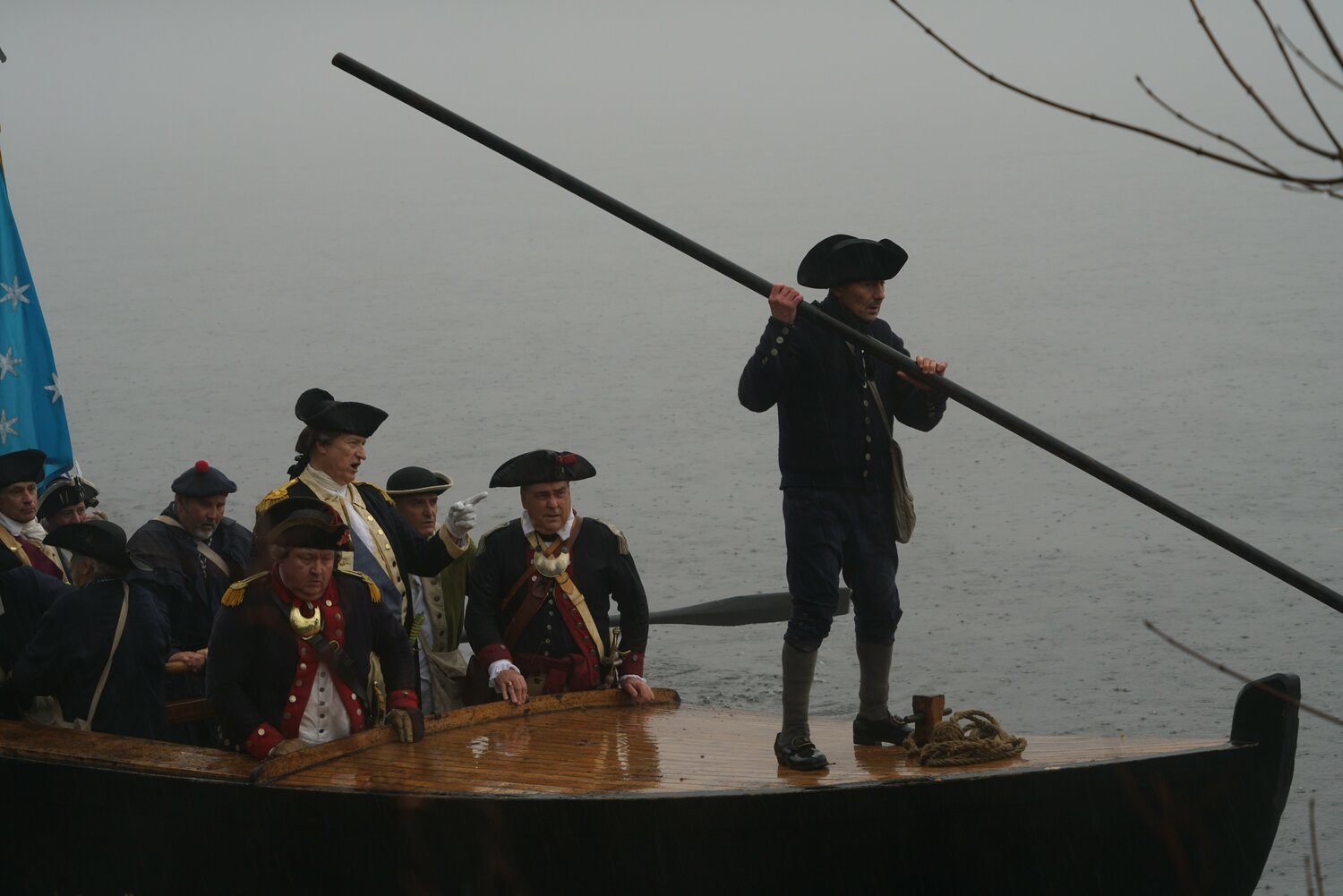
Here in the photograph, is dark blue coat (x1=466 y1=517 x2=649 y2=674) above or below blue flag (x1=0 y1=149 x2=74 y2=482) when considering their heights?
below

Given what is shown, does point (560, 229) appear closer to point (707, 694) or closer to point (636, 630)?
point (707, 694)

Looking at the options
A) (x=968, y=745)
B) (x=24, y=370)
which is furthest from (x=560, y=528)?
(x=24, y=370)

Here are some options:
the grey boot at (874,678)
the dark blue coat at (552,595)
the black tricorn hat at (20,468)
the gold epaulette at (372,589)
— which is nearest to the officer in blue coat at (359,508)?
the dark blue coat at (552,595)

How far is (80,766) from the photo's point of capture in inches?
187

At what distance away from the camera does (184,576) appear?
18.1 feet

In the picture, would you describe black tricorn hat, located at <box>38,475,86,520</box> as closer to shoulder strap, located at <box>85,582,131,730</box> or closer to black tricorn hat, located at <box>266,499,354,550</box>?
shoulder strap, located at <box>85,582,131,730</box>

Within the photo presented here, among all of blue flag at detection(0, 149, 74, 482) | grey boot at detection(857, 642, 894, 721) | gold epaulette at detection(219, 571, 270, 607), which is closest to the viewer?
gold epaulette at detection(219, 571, 270, 607)

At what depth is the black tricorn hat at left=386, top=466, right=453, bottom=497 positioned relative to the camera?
18.9 ft

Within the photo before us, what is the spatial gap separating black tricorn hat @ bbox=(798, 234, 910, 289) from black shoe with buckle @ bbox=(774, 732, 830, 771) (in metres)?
1.11

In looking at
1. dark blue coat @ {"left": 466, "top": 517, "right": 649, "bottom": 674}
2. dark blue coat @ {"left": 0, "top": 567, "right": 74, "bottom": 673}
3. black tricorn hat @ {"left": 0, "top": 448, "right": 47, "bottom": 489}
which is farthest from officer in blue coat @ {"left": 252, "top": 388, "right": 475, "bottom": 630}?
black tricorn hat @ {"left": 0, "top": 448, "right": 47, "bottom": 489}

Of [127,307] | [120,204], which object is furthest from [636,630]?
[120,204]

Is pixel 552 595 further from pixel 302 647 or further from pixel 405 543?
pixel 302 647

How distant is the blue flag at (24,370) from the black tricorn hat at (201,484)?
1.61m

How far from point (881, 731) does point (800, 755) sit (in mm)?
365
